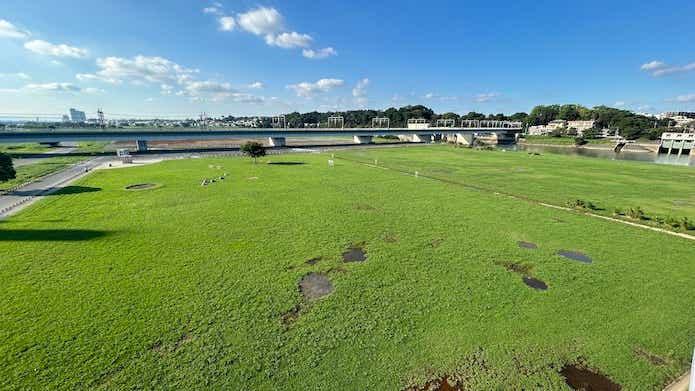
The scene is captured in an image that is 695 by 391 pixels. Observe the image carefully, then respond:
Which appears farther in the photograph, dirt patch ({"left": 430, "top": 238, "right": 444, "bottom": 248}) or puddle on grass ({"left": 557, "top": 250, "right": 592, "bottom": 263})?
dirt patch ({"left": 430, "top": 238, "right": 444, "bottom": 248})

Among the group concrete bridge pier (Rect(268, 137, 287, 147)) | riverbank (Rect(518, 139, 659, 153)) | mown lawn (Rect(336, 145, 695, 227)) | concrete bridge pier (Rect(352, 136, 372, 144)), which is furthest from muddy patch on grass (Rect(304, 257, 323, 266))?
riverbank (Rect(518, 139, 659, 153))

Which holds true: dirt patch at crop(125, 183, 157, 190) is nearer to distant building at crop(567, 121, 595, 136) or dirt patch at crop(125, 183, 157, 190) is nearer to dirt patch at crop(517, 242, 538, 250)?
dirt patch at crop(517, 242, 538, 250)

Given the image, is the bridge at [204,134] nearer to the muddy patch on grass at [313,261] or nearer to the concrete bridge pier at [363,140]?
the concrete bridge pier at [363,140]

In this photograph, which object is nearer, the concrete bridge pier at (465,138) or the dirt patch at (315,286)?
the dirt patch at (315,286)

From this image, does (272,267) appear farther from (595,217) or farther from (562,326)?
(595,217)

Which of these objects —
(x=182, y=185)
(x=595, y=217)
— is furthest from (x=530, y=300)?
(x=182, y=185)

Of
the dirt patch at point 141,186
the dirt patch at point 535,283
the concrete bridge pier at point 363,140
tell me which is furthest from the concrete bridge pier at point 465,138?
the dirt patch at point 535,283

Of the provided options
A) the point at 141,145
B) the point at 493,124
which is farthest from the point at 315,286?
the point at 493,124

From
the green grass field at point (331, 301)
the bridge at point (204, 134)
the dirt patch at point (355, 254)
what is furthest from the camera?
the bridge at point (204, 134)
